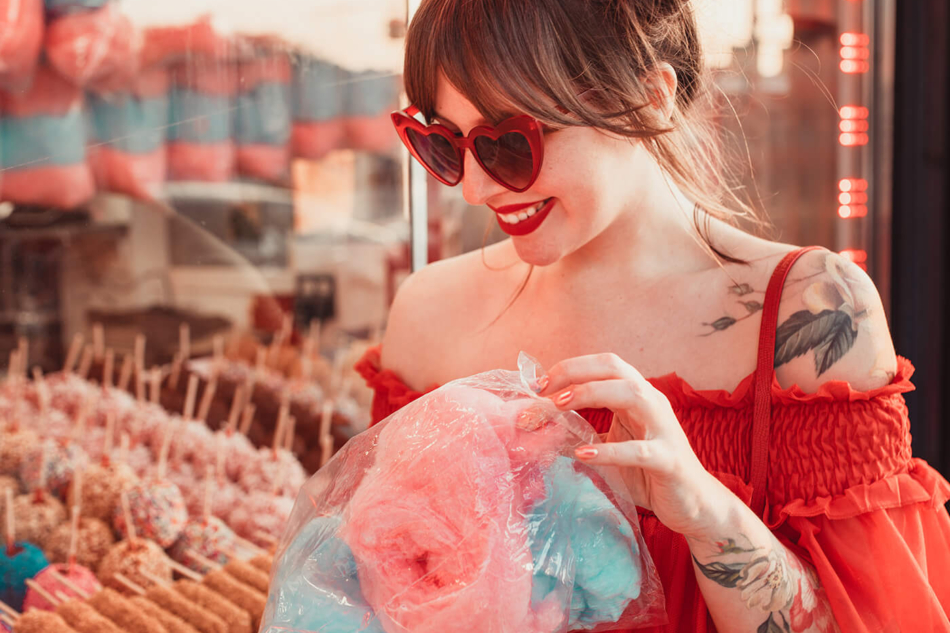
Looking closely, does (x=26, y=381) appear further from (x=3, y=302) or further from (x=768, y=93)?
(x=768, y=93)

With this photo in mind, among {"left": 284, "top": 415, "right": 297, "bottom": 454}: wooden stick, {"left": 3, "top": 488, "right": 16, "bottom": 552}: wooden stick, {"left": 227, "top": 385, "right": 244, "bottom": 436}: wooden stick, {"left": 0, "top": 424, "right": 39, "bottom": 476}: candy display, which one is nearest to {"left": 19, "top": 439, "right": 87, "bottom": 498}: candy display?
{"left": 0, "top": 424, "right": 39, "bottom": 476}: candy display

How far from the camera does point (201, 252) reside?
195 centimetres

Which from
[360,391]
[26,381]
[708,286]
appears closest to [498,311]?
[708,286]

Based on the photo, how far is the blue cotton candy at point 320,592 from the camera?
0.75 m

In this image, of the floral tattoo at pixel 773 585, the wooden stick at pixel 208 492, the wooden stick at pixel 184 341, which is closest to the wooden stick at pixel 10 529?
the wooden stick at pixel 208 492

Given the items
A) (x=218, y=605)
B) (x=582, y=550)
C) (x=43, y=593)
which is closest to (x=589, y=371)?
(x=582, y=550)

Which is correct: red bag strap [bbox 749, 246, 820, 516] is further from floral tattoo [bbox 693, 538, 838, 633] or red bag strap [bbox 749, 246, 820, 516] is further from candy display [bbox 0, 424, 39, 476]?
candy display [bbox 0, 424, 39, 476]

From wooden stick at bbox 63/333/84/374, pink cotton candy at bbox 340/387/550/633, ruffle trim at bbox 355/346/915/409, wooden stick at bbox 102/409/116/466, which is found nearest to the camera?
pink cotton candy at bbox 340/387/550/633

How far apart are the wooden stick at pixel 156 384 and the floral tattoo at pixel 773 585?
1.47 m

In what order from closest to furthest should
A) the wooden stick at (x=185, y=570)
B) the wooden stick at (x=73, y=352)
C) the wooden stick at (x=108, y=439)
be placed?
the wooden stick at (x=185, y=570) → the wooden stick at (x=108, y=439) → the wooden stick at (x=73, y=352)

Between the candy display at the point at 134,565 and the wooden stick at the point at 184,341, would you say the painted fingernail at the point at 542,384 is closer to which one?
the candy display at the point at 134,565

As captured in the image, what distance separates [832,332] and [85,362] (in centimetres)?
163

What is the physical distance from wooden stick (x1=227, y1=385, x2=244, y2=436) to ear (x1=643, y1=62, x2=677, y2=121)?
134 cm

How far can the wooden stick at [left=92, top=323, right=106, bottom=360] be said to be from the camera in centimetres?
188
